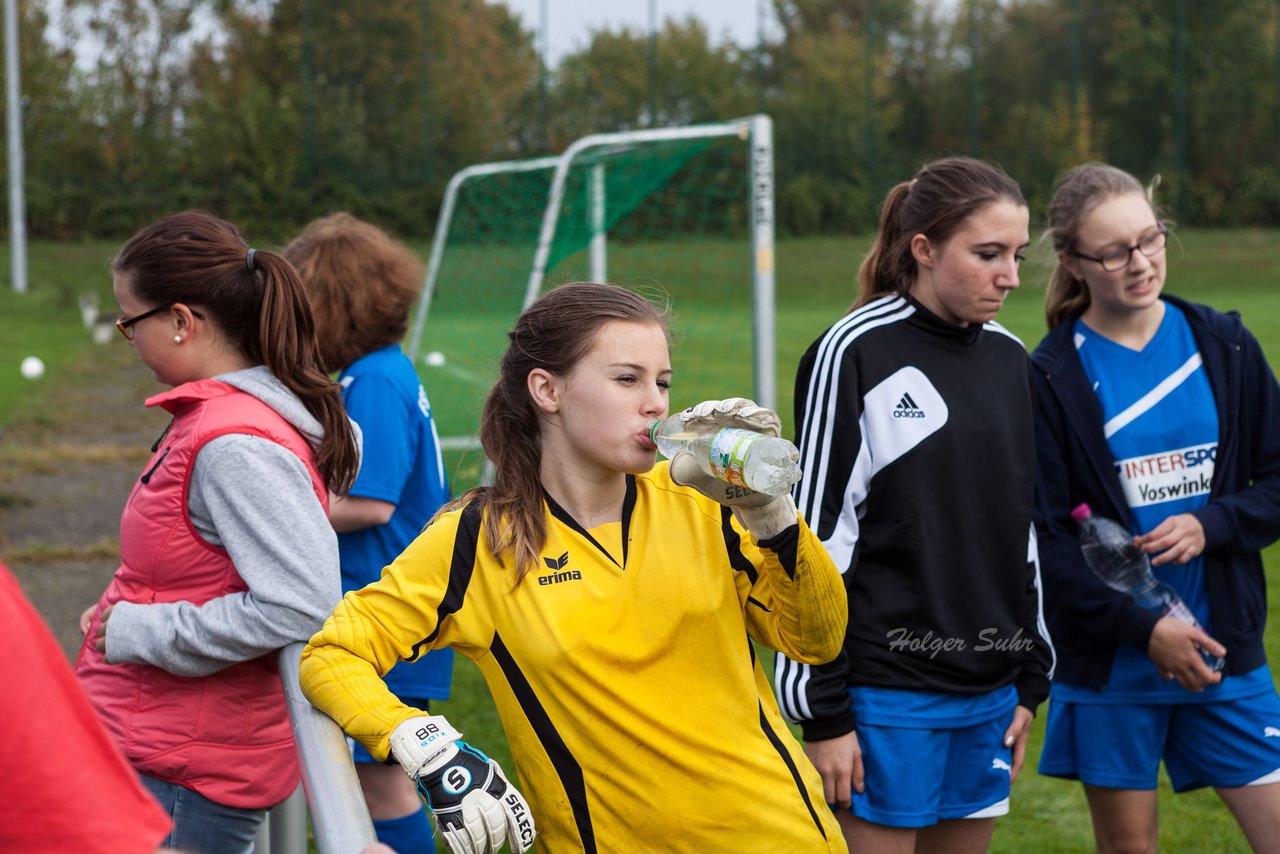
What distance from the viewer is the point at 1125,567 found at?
3223 mm

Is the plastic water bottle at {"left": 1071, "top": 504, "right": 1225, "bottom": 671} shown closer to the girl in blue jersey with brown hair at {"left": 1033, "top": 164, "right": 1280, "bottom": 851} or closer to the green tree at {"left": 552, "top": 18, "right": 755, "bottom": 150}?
the girl in blue jersey with brown hair at {"left": 1033, "top": 164, "right": 1280, "bottom": 851}

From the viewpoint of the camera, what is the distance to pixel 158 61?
91.6 feet

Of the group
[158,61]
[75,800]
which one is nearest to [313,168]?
[158,61]

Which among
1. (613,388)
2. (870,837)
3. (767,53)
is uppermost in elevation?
(767,53)

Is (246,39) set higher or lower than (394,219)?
higher

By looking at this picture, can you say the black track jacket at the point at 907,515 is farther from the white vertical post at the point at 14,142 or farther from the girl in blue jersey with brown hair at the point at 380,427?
the white vertical post at the point at 14,142

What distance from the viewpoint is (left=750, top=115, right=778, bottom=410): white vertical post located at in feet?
20.1

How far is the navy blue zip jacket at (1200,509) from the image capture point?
3.19m

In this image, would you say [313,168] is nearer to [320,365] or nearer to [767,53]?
[767,53]

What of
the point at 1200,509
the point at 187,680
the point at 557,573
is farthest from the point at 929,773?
the point at 187,680

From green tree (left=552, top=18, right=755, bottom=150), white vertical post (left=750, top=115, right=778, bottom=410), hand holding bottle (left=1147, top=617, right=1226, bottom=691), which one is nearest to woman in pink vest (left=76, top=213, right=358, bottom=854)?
hand holding bottle (left=1147, top=617, right=1226, bottom=691)

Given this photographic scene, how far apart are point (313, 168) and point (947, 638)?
2581cm

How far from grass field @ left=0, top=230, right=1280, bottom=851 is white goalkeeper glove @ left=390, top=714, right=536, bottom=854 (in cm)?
128

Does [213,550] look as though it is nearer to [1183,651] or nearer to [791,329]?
[1183,651]
